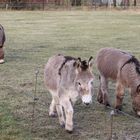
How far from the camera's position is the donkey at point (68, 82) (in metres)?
7.25

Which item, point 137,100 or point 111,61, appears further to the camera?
point 111,61

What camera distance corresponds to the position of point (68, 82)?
762 centimetres

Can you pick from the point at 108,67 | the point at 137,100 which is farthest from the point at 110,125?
the point at 108,67

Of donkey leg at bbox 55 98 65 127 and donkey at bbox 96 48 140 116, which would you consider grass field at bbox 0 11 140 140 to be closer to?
donkey leg at bbox 55 98 65 127

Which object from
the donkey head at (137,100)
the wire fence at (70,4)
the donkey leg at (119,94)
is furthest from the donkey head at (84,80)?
the wire fence at (70,4)

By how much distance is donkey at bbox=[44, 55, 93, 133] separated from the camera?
23.8 ft

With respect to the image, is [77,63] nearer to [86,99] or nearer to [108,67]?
[86,99]

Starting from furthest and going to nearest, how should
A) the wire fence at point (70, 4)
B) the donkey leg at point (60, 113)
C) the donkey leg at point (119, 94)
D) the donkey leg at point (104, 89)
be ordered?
the wire fence at point (70, 4), the donkey leg at point (104, 89), the donkey leg at point (119, 94), the donkey leg at point (60, 113)

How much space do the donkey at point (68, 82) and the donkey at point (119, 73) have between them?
1.21 metres

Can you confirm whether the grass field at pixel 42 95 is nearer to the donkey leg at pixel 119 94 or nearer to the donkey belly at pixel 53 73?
the donkey leg at pixel 119 94

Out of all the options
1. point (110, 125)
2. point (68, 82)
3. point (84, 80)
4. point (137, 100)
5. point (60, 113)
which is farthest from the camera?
point (137, 100)

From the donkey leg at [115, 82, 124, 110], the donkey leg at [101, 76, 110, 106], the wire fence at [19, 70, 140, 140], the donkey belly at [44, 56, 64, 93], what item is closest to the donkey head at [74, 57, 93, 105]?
the wire fence at [19, 70, 140, 140]

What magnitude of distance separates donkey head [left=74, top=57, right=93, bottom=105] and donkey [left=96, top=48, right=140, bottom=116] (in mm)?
1458

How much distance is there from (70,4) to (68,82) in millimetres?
45289
